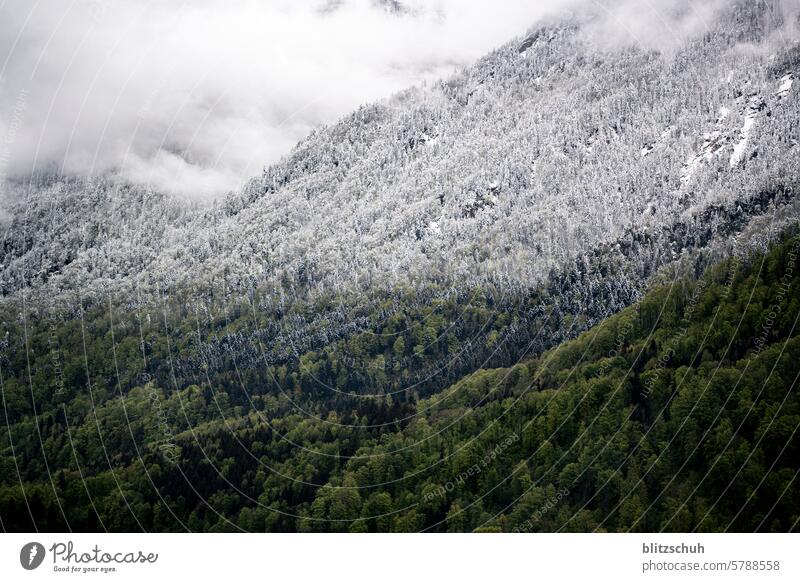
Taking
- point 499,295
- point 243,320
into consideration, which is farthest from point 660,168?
point 243,320

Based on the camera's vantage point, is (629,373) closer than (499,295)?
Yes

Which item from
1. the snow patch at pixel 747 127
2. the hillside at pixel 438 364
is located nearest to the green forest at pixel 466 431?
the hillside at pixel 438 364

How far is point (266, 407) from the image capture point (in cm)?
10706

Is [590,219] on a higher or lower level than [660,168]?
lower

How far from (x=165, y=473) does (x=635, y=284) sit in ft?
261
